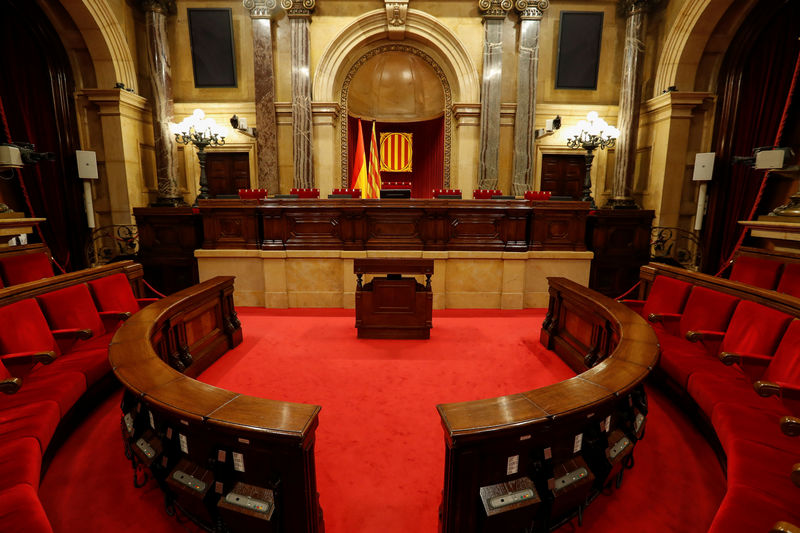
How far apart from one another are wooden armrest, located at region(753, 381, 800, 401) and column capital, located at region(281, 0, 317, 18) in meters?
8.34

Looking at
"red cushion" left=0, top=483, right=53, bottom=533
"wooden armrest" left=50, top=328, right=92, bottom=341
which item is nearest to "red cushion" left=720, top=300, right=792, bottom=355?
"red cushion" left=0, top=483, right=53, bottom=533

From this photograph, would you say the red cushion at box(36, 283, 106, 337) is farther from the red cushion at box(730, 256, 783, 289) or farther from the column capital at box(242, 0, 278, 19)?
the column capital at box(242, 0, 278, 19)

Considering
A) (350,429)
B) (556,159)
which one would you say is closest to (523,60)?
(556,159)

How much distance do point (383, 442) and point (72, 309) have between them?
2697 mm

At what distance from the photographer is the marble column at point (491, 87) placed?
7.14 metres

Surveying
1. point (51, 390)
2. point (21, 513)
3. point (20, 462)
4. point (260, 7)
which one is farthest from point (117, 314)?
point (260, 7)

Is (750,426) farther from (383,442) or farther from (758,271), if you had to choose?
(758,271)

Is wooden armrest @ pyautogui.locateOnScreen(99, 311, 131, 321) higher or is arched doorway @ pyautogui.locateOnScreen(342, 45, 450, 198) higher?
arched doorway @ pyautogui.locateOnScreen(342, 45, 450, 198)

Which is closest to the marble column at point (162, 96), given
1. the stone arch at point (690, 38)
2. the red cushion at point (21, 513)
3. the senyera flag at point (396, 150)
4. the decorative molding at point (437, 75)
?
the decorative molding at point (437, 75)

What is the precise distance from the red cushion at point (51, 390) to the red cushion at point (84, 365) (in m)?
0.08

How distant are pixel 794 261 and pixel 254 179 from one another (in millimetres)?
8125

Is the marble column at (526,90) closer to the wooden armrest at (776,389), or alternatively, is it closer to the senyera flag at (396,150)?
the senyera flag at (396,150)

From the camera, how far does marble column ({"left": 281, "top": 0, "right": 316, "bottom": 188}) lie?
7094mm

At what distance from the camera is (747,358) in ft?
7.50
